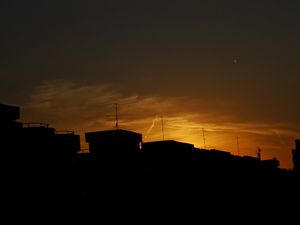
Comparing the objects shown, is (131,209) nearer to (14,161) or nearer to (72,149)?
(72,149)

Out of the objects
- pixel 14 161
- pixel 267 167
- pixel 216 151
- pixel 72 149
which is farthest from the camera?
pixel 267 167

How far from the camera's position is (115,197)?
147 ft

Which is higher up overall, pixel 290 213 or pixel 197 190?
pixel 197 190

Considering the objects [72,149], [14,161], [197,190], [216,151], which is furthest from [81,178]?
[216,151]

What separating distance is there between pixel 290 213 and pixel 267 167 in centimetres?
837

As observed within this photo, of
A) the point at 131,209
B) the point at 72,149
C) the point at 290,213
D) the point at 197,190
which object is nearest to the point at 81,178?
the point at 72,149

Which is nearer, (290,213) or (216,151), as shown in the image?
(216,151)

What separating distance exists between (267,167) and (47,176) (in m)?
52.5

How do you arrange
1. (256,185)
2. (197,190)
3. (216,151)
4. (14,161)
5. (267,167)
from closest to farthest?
(14,161) → (197,190) → (216,151) → (256,185) → (267,167)

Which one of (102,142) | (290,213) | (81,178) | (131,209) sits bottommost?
(290,213)

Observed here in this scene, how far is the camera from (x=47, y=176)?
38.2 meters

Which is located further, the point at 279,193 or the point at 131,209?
the point at 279,193

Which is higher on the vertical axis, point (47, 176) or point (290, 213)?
point (47, 176)

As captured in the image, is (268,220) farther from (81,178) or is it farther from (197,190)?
(81,178)
